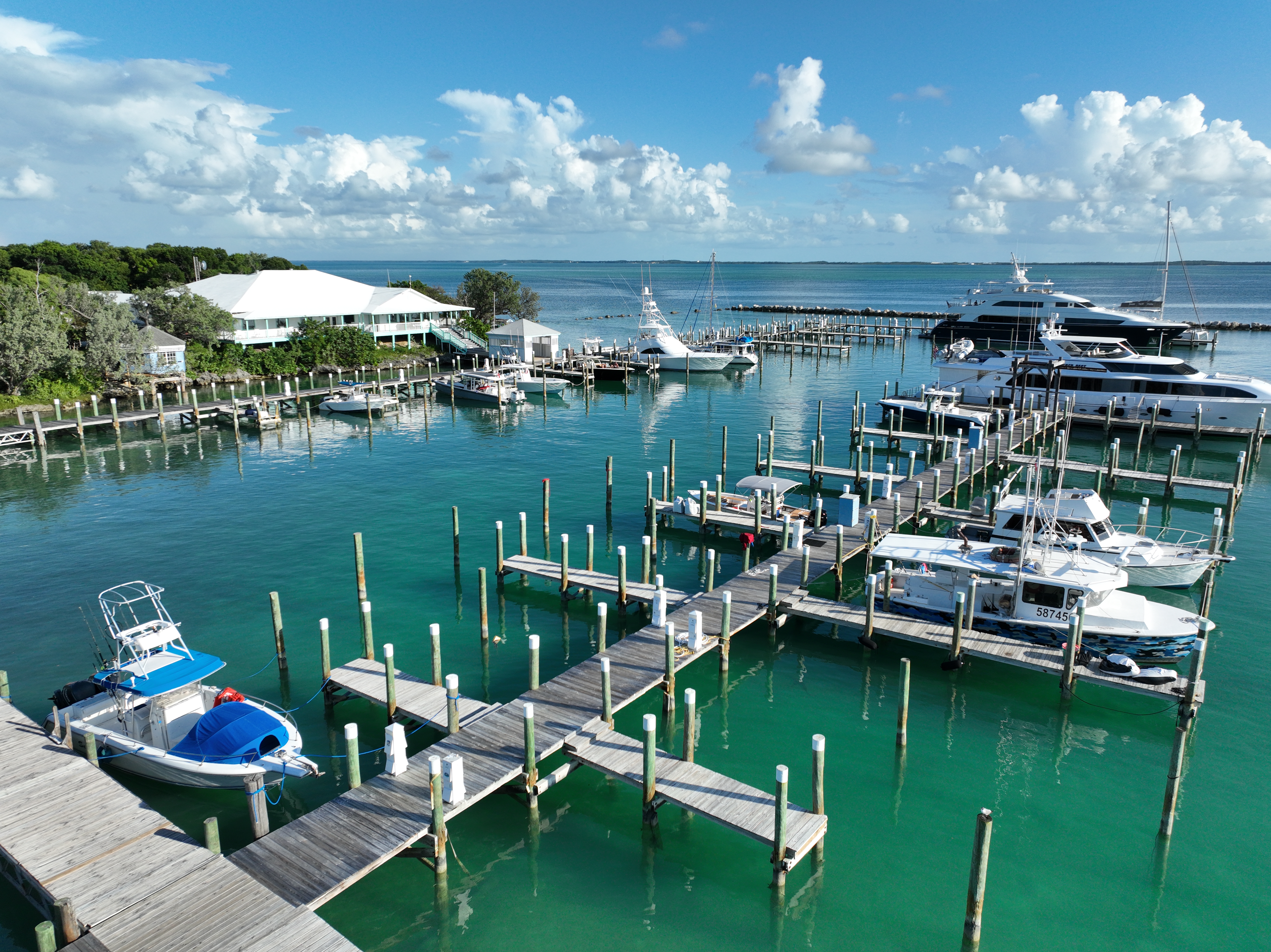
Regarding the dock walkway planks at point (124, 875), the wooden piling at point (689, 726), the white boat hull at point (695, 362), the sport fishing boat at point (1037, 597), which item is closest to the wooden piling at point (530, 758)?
the wooden piling at point (689, 726)

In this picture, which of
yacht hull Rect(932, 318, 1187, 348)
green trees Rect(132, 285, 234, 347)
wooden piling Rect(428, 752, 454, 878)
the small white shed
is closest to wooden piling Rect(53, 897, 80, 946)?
wooden piling Rect(428, 752, 454, 878)

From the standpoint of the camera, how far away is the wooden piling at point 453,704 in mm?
16453

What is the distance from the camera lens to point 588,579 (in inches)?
1032

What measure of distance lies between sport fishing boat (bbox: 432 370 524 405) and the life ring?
4634cm

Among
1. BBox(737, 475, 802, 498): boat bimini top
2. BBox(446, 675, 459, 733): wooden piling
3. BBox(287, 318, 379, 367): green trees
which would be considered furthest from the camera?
BBox(287, 318, 379, 367): green trees

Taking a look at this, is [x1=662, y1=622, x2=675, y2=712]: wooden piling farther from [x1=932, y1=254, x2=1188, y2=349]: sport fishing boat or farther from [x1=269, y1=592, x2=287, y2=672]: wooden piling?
[x1=932, y1=254, x2=1188, y2=349]: sport fishing boat

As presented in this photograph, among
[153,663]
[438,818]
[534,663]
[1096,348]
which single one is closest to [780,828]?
[438,818]

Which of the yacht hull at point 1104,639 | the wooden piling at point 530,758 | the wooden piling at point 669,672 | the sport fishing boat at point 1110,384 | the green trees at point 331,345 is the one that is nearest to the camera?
the wooden piling at point 530,758

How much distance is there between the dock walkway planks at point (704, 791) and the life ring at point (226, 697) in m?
7.62

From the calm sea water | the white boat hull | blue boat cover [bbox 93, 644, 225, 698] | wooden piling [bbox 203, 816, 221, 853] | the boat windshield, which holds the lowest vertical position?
the calm sea water

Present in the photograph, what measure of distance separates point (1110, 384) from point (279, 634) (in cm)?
5048

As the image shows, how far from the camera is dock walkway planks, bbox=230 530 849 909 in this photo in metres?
13.1

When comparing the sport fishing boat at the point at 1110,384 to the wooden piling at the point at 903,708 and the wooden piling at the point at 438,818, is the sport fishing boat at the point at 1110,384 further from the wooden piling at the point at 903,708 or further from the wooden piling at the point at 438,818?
the wooden piling at the point at 438,818

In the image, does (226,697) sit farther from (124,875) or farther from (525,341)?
(525,341)
